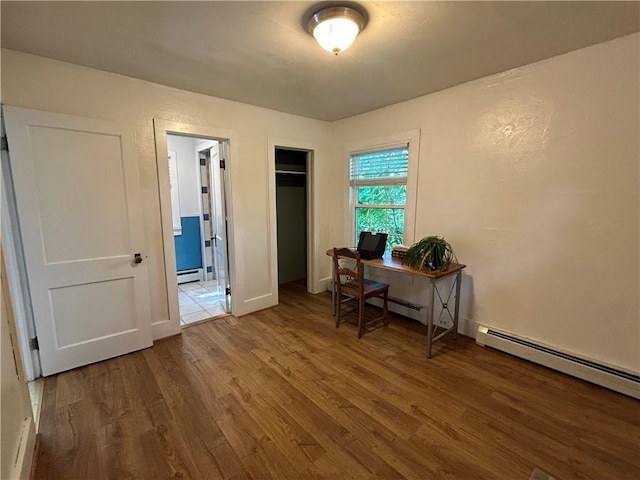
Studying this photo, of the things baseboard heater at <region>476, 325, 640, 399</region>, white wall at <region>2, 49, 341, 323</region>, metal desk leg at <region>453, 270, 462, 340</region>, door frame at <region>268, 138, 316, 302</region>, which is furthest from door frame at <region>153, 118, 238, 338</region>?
baseboard heater at <region>476, 325, 640, 399</region>

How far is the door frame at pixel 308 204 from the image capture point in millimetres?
3533

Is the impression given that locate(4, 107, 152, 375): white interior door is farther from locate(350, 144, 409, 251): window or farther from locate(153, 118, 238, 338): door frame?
locate(350, 144, 409, 251): window

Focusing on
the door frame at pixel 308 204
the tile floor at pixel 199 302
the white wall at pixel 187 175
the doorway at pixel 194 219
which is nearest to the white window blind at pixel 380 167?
the door frame at pixel 308 204

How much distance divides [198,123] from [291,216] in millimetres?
2147

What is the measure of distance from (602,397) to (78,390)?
381 cm

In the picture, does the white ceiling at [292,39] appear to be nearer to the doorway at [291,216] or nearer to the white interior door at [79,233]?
Answer: the white interior door at [79,233]

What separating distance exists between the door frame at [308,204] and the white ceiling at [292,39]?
92 cm

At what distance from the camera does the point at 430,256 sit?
102 inches

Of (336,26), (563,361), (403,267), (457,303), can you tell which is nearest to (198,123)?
(336,26)

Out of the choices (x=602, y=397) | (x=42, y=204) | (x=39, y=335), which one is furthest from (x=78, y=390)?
(x=602, y=397)

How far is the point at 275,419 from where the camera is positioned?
1866 mm

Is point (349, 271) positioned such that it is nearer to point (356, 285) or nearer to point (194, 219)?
point (356, 285)

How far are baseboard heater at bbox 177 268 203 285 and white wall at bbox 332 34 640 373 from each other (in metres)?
3.95

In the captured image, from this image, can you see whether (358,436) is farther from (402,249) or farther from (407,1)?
(407,1)
